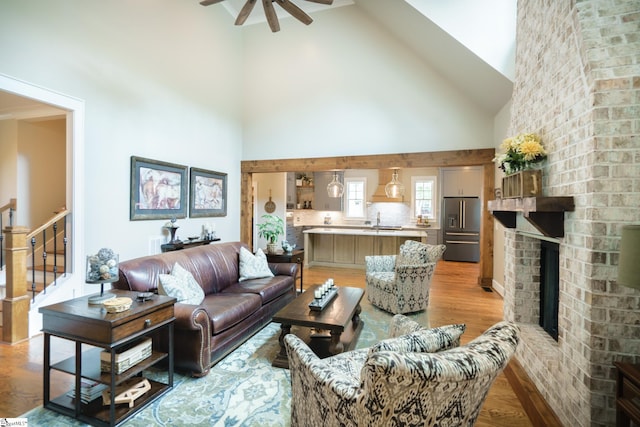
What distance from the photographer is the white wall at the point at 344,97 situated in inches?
217

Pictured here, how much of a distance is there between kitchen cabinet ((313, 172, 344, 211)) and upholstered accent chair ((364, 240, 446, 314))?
508cm

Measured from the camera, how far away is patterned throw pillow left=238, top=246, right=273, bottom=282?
400 cm

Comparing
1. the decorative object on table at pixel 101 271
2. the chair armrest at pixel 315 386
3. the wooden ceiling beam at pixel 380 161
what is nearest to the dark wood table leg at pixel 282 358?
the chair armrest at pixel 315 386

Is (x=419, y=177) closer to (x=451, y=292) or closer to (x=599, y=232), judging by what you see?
(x=451, y=292)

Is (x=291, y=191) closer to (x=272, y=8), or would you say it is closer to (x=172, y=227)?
(x=172, y=227)

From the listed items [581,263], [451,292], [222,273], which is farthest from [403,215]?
[581,263]

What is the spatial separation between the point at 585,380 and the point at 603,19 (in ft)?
6.43

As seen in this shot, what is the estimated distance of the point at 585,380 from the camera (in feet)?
5.43

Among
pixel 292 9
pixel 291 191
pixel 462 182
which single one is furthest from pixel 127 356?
pixel 462 182

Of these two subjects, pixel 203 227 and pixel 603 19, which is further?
pixel 203 227

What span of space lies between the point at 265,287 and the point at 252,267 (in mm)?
543

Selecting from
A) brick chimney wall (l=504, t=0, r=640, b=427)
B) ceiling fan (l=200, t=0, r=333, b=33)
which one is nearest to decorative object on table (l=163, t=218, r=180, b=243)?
ceiling fan (l=200, t=0, r=333, b=33)

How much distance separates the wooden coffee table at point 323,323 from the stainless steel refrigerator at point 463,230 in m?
5.79

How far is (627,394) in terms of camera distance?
4.79 feet
